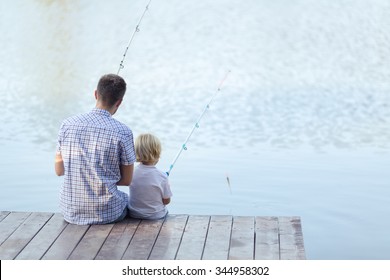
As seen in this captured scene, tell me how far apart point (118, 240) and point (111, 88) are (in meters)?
0.63

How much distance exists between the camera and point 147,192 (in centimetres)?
410

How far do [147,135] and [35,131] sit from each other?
380 cm

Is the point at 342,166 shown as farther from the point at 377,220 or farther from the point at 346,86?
the point at 346,86

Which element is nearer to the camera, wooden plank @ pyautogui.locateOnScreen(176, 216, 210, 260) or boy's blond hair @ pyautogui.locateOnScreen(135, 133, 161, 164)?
wooden plank @ pyautogui.locateOnScreen(176, 216, 210, 260)

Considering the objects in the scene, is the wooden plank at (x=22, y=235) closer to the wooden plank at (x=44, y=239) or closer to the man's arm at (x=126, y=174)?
the wooden plank at (x=44, y=239)

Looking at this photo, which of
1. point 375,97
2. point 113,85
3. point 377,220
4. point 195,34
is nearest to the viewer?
point 113,85

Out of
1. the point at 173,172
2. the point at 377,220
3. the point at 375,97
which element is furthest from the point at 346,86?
the point at 377,220

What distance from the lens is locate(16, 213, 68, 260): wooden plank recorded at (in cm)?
364

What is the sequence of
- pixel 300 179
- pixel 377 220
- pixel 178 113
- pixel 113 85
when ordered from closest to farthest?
pixel 113 85 < pixel 377 220 < pixel 300 179 < pixel 178 113

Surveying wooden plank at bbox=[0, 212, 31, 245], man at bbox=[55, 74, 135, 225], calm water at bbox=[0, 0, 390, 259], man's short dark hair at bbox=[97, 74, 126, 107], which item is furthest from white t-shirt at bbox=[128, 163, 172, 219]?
calm water at bbox=[0, 0, 390, 259]

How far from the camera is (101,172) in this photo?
3926mm

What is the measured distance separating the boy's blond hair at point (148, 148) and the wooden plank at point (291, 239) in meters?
0.63

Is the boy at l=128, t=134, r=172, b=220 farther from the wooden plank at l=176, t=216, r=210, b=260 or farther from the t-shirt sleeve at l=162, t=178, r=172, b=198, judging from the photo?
the wooden plank at l=176, t=216, r=210, b=260

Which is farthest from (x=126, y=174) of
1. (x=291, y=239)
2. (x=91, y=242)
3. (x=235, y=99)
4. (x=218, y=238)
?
(x=235, y=99)
